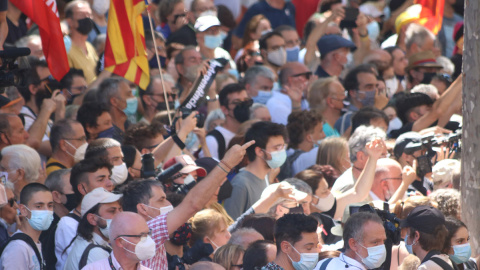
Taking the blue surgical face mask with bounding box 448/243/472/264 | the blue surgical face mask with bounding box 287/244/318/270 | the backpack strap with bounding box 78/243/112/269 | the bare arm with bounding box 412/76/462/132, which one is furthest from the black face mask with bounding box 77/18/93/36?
the blue surgical face mask with bounding box 448/243/472/264

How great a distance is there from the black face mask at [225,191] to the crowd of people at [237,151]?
0.20 ft

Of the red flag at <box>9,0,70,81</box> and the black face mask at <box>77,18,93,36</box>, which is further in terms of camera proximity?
the black face mask at <box>77,18,93,36</box>

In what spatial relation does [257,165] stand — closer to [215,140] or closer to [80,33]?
[215,140]

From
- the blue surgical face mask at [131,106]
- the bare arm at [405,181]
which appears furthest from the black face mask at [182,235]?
the blue surgical face mask at [131,106]

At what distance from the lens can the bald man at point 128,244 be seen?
5.60 m

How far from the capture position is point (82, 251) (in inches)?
252

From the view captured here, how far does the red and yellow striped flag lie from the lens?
9.20 m

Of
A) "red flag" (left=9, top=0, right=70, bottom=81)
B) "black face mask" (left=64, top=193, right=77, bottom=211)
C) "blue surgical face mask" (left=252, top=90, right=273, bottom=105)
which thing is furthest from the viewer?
"blue surgical face mask" (left=252, top=90, right=273, bottom=105)

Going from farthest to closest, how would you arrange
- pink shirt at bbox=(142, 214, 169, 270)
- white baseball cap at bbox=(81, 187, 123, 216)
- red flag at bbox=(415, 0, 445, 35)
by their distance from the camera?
red flag at bbox=(415, 0, 445, 35), white baseball cap at bbox=(81, 187, 123, 216), pink shirt at bbox=(142, 214, 169, 270)

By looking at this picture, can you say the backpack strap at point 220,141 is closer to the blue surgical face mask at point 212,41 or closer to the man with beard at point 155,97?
the man with beard at point 155,97

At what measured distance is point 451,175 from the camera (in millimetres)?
8188

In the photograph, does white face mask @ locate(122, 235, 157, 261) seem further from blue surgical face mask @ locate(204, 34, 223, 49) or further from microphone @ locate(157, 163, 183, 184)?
blue surgical face mask @ locate(204, 34, 223, 49)

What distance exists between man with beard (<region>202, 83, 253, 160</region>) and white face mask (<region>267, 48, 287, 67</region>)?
7.13 ft

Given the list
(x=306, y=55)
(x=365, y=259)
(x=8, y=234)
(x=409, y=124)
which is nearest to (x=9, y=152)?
(x=8, y=234)
